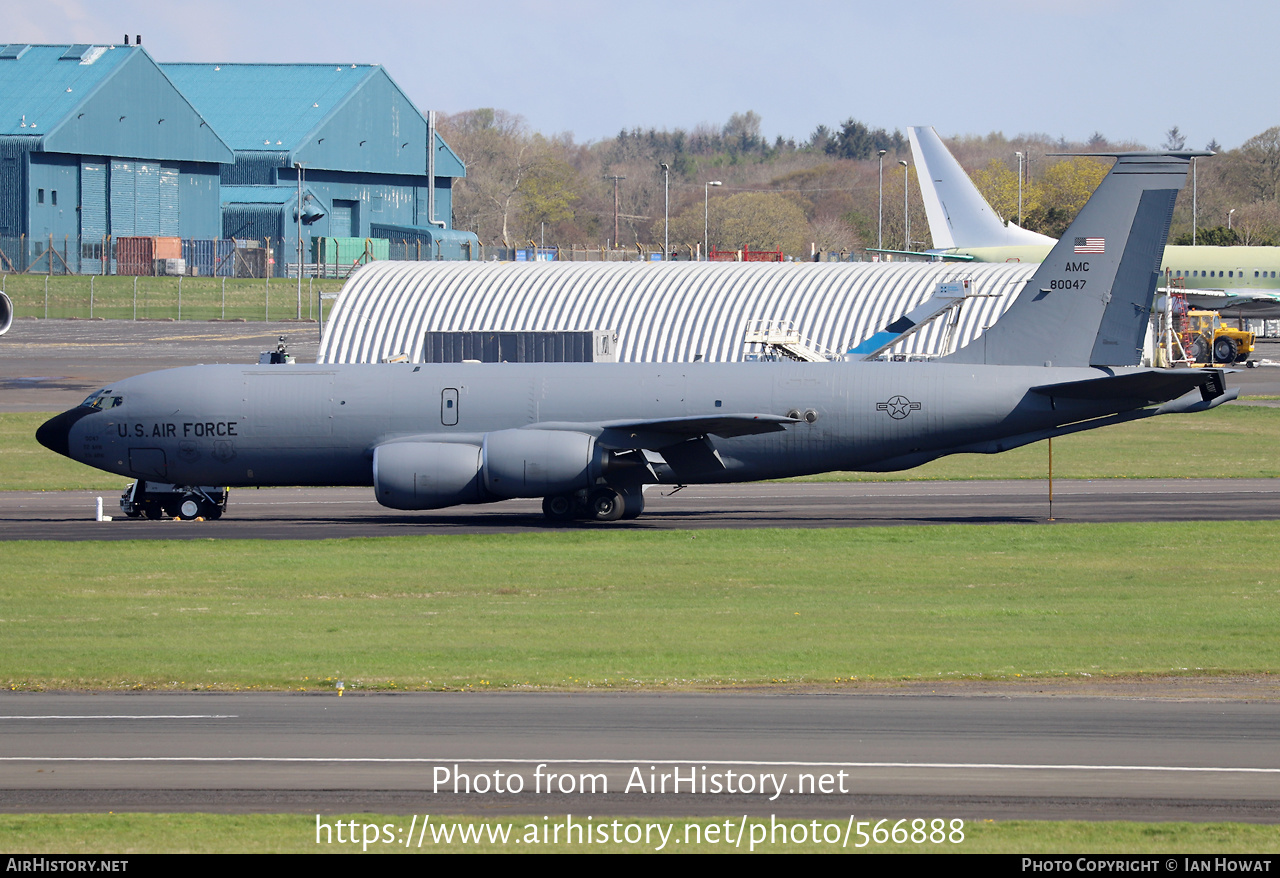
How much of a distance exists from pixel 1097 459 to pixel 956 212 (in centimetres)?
5450

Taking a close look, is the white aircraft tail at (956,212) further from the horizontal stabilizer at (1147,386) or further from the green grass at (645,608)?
the green grass at (645,608)

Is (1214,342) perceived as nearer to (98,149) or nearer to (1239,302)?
(1239,302)

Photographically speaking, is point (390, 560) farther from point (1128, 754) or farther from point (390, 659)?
point (1128, 754)

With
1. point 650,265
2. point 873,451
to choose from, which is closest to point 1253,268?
point 650,265

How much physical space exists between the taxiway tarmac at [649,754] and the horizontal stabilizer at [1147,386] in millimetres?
16090

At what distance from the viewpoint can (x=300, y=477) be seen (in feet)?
119

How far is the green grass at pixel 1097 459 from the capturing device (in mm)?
45750

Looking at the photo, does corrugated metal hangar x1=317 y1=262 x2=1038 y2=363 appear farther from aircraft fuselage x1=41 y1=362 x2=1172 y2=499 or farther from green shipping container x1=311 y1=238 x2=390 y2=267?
green shipping container x1=311 y1=238 x2=390 y2=267

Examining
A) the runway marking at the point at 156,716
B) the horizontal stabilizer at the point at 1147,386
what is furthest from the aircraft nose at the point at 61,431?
the horizontal stabilizer at the point at 1147,386

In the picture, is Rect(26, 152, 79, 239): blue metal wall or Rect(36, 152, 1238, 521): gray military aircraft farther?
Rect(26, 152, 79, 239): blue metal wall

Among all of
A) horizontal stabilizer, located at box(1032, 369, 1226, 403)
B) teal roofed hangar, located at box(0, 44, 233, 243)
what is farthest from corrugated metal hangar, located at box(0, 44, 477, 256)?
horizontal stabilizer, located at box(1032, 369, 1226, 403)

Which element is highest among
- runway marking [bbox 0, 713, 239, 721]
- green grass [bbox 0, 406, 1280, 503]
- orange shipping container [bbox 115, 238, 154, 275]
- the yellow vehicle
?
orange shipping container [bbox 115, 238, 154, 275]

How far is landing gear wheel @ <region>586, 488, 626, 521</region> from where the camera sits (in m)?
36.0

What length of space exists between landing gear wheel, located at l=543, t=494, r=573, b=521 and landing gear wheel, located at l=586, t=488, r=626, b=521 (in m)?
0.50
